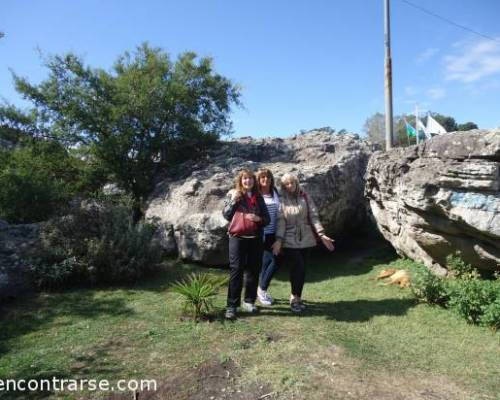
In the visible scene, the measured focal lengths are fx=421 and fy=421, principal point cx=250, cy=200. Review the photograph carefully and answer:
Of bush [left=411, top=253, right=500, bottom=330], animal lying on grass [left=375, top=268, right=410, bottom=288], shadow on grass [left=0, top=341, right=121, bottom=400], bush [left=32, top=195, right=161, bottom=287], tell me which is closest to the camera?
shadow on grass [left=0, top=341, right=121, bottom=400]

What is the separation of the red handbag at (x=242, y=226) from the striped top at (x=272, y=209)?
0.46 m

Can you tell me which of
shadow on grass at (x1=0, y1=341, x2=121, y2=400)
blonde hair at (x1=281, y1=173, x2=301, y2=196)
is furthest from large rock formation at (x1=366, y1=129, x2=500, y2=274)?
shadow on grass at (x1=0, y1=341, x2=121, y2=400)

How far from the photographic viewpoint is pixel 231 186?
27.6 ft

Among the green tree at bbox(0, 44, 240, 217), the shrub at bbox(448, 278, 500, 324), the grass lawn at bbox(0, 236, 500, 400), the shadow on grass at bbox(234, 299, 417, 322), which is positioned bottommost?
the grass lawn at bbox(0, 236, 500, 400)

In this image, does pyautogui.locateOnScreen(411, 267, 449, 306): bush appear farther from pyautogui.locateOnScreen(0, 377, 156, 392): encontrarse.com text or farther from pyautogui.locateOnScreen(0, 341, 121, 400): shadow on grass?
pyautogui.locateOnScreen(0, 341, 121, 400): shadow on grass

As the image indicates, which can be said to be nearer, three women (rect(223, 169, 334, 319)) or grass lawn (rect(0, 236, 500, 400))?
grass lawn (rect(0, 236, 500, 400))

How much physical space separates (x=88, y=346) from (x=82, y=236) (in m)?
2.70

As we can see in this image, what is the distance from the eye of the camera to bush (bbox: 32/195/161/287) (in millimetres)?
6410

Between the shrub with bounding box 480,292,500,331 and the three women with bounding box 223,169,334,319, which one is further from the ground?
the three women with bounding box 223,169,334,319

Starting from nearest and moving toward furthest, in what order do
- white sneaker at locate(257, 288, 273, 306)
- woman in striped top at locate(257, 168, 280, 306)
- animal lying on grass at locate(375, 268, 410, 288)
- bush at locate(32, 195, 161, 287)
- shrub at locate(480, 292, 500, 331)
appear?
shrub at locate(480, 292, 500, 331) → woman in striped top at locate(257, 168, 280, 306) → white sneaker at locate(257, 288, 273, 306) → bush at locate(32, 195, 161, 287) → animal lying on grass at locate(375, 268, 410, 288)

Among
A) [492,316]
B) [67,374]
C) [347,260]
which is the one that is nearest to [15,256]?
[67,374]

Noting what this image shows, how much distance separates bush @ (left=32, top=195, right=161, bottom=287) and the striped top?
2.44m

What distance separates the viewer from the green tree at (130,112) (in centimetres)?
927

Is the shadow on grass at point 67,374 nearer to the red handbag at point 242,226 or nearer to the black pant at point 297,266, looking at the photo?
the red handbag at point 242,226
